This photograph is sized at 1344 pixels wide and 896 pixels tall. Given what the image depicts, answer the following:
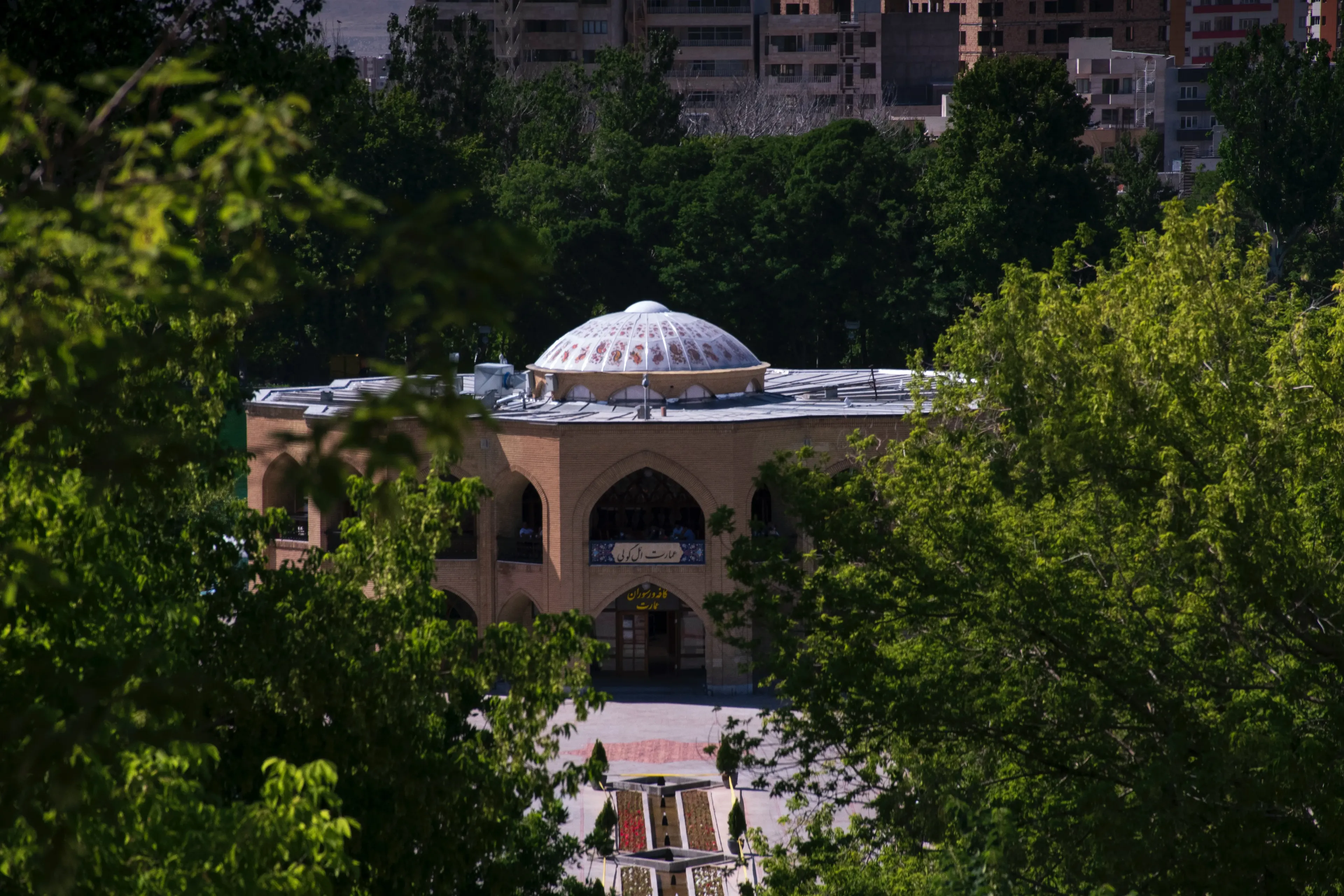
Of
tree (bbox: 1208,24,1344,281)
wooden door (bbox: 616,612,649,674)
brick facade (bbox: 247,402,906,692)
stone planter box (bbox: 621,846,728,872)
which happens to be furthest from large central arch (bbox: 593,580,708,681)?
tree (bbox: 1208,24,1344,281)

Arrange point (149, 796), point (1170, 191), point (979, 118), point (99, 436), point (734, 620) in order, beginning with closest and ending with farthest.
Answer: point (99, 436), point (149, 796), point (734, 620), point (979, 118), point (1170, 191)

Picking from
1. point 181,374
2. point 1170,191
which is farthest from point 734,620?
point 1170,191

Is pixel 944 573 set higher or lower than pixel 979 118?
lower

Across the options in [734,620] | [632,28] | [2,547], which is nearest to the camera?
[2,547]

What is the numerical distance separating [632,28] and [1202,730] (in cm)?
8264

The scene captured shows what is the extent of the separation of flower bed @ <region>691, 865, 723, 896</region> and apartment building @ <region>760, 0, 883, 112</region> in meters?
69.5

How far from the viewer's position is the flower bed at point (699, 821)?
27.3 m

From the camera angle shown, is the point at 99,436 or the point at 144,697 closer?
the point at 144,697

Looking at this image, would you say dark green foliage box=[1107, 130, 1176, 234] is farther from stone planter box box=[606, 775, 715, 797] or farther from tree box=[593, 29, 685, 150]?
stone planter box box=[606, 775, 715, 797]

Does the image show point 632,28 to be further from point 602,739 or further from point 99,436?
point 99,436

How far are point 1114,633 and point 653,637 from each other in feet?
76.9

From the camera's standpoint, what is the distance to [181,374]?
12.9m

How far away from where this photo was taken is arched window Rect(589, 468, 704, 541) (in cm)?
3584

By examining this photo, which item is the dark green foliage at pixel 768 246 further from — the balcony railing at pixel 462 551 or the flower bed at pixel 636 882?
the flower bed at pixel 636 882
